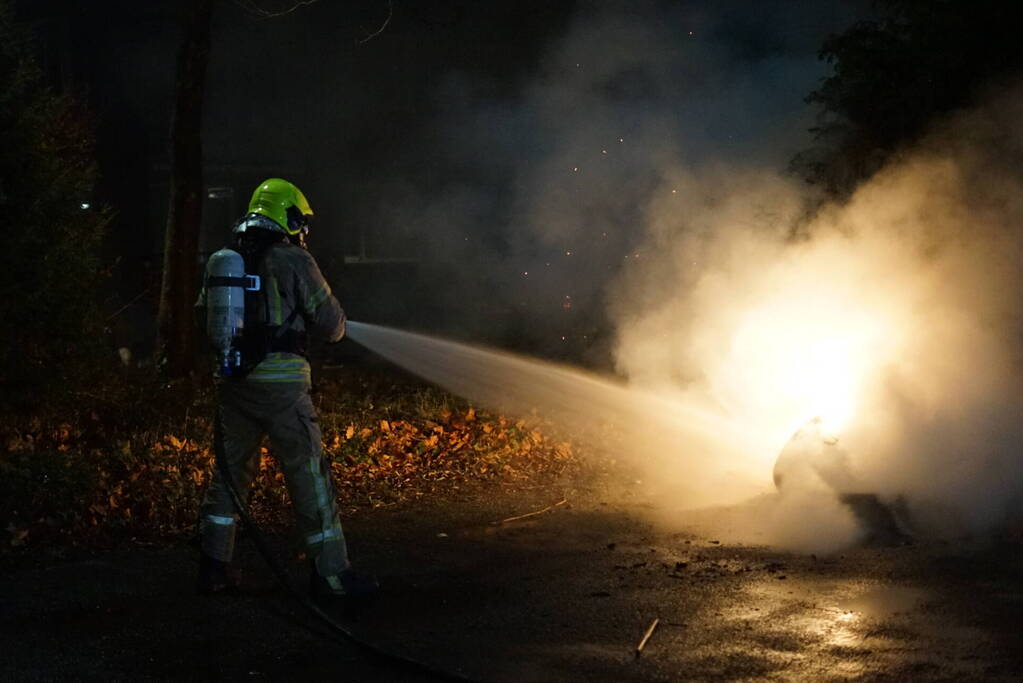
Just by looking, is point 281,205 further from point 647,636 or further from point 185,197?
point 185,197

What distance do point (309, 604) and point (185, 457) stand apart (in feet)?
11.7

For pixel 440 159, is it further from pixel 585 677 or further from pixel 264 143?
pixel 585 677

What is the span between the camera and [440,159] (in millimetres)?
16156

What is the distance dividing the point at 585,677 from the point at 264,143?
1668 cm

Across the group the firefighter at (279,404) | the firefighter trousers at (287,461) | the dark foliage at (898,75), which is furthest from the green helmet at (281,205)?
the dark foliage at (898,75)

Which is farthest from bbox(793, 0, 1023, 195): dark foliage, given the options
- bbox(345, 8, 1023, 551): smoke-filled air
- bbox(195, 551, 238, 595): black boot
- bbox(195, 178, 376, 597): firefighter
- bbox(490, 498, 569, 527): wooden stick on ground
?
bbox(195, 551, 238, 595): black boot

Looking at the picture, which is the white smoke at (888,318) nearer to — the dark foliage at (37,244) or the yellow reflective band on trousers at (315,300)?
the yellow reflective band on trousers at (315,300)

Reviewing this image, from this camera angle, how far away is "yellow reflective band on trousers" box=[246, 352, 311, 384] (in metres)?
5.28

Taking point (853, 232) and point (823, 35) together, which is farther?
point (823, 35)

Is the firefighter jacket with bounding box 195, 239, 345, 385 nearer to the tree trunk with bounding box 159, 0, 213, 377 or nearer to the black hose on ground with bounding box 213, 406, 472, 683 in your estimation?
the black hose on ground with bounding box 213, 406, 472, 683

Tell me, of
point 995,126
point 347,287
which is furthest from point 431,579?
point 347,287

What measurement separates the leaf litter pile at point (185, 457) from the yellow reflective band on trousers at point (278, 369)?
6.32ft

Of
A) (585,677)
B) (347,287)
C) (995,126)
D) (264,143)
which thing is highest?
(264,143)

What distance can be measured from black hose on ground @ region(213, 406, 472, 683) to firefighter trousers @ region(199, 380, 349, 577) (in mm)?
29
